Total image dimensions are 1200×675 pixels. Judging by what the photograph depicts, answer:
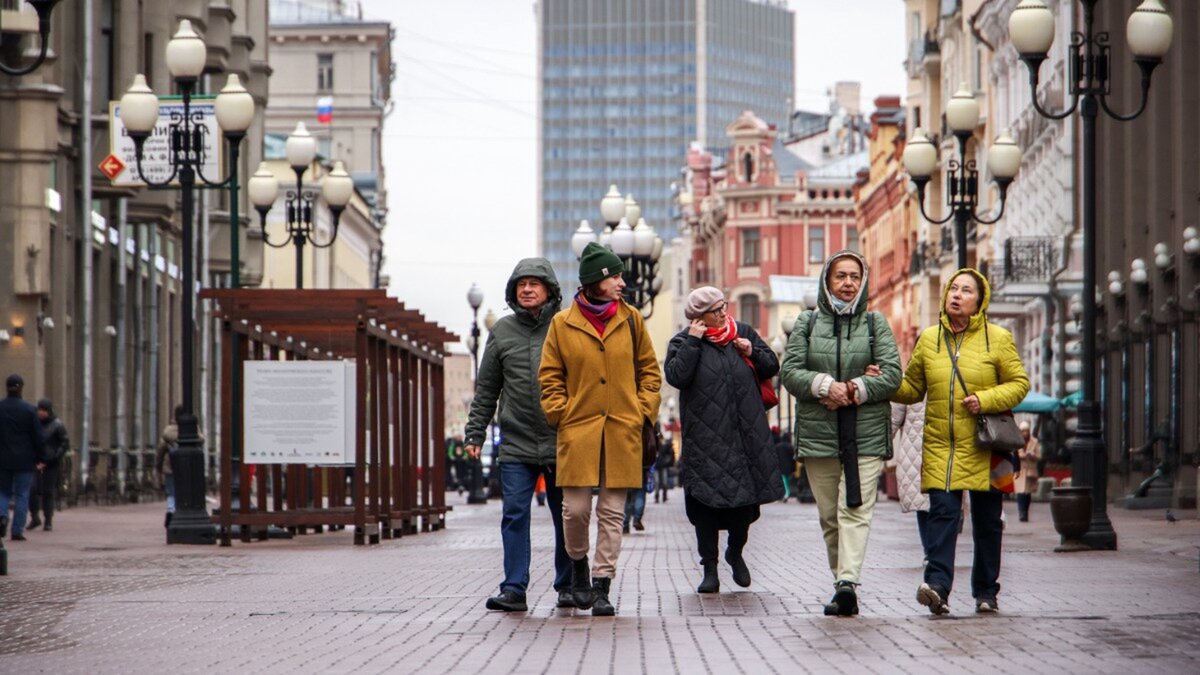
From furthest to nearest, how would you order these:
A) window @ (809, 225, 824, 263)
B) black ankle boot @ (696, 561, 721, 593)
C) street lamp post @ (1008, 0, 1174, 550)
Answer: window @ (809, 225, 824, 263)
street lamp post @ (1008, 0, 1174, 550)
black ankle boot @ (696, 561, 721, 593)

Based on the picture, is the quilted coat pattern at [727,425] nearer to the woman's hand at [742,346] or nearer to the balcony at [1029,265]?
the woman's hand at [742,346]

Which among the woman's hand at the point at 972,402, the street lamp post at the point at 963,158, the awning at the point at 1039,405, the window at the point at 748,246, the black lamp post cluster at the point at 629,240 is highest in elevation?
the window at the point at 748,246

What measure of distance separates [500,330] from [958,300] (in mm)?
2438

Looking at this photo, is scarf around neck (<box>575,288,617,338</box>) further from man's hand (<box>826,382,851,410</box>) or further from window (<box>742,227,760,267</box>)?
window (<box>742,227,760,267</box>)

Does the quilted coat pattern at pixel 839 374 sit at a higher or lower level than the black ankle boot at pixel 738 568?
higher

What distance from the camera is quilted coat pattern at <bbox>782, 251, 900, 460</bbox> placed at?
509 inches

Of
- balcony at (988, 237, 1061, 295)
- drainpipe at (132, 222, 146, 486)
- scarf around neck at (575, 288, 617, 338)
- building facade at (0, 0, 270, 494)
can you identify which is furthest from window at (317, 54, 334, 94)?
scarf around neck at (575, 288, 617, 338)

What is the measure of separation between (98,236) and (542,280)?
32.0 m

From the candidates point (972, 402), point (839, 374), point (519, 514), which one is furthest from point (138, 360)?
point (972, 402)

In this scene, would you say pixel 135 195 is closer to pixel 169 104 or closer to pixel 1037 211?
pixel 169 104

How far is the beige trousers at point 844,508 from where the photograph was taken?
12.8 m

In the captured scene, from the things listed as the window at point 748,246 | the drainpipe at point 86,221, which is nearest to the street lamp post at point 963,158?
the drainpipe at point 86,221

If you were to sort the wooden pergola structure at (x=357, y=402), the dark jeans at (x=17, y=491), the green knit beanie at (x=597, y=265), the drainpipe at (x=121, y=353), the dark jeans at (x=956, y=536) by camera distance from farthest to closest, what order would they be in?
the drainpipe at (x=121, y=353) → the dark jeans at (x=17, y=491) → the wooden pergola structure at (x=357, y=402) → the green knit beanie at (x=597, y=265) → the dark jeans at (x=956, y=536)

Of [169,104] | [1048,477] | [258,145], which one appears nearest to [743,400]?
[169,104]
